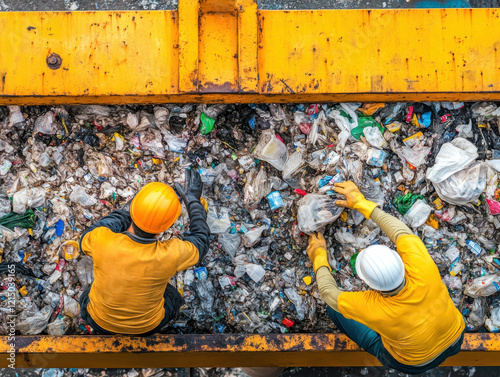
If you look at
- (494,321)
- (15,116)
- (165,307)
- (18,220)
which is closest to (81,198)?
(18,220)

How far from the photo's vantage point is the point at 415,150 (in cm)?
300

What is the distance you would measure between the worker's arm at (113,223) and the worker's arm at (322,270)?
1287 mm

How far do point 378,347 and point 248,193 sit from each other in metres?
1.35

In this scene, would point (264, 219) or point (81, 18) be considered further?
point (264, 219)

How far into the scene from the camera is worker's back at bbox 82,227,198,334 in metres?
2.32

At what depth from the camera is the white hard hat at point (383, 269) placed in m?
A: 2.21

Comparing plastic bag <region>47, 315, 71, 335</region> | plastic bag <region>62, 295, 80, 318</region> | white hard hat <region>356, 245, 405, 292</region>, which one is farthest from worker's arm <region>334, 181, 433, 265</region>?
plastic bag <region>47, 315, 71, 335</region>

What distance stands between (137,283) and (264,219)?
1089 mm

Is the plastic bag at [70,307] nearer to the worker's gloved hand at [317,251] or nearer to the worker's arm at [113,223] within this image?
the worker's arm at [113,223]

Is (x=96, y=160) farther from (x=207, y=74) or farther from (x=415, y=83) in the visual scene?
(x=415, y=83)

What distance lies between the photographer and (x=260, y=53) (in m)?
2.61

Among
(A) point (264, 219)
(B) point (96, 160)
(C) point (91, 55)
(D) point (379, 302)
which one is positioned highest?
(C) point (91, 55)

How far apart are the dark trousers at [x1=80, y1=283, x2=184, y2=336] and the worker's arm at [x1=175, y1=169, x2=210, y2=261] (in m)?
0.37

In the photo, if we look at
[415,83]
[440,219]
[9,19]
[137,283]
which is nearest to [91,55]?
[9,19]
